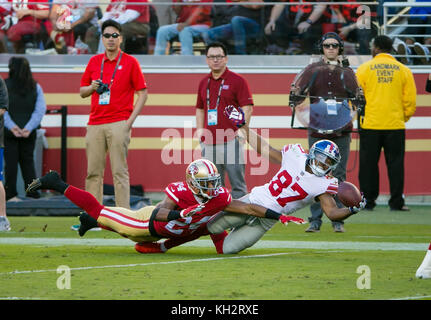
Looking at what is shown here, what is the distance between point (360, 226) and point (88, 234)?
10.4ft

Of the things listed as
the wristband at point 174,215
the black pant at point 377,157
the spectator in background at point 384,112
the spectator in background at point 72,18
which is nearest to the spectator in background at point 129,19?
the spectator in background at point 72,18

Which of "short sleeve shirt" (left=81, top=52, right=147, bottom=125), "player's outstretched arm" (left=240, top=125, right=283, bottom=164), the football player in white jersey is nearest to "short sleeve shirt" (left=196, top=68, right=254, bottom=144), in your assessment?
"short sleeve shirt" (left=81, top=52, right=147, bottom=125)

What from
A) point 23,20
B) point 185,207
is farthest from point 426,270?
point 23,20

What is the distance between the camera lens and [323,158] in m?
7.88

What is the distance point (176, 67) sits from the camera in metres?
14.2

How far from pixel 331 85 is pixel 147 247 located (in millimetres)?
2863

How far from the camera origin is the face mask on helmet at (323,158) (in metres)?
7.87

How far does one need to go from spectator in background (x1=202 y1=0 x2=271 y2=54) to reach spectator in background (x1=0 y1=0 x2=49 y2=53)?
8.17ft

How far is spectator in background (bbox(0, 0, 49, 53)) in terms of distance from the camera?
14141 millimetres

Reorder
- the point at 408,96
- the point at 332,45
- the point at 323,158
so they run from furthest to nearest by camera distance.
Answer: the point at 408,96 < the point at 332,45 < the point at 323,158

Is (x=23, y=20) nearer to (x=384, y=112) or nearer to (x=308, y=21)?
(x=308, y=21)
